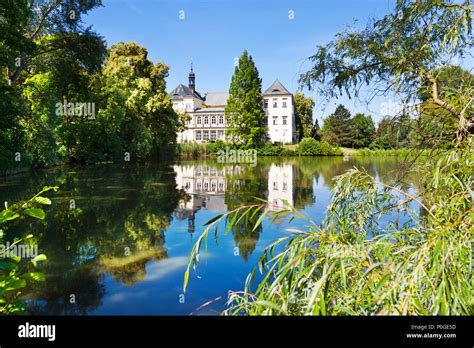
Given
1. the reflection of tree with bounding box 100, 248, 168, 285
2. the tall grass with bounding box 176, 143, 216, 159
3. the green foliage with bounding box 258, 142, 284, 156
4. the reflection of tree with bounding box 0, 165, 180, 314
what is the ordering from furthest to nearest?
the green foliage with bounding box 258, 142, 284, 156 → the tall grass with bounding box 176, 143, 216, 159 → the reflection of tree with bounding box 100, 248, 168, 285 → the reflection of tree with bounding box 0, 165, 180, 314

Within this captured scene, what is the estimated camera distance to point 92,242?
15.1 feet

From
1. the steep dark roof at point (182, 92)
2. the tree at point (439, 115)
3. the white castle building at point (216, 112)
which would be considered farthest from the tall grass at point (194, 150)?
the tree at point (439, 115)

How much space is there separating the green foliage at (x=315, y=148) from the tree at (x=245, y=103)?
4.90 metres

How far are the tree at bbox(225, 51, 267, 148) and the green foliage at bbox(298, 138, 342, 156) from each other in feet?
16.1

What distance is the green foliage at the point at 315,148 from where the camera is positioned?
3148 cm

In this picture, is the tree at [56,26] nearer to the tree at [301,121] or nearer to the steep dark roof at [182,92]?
the steep dark roof at [182,92]

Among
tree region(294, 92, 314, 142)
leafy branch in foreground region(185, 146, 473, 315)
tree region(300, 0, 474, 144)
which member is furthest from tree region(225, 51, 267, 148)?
leafy branch in foreground region(185, 146, 473, 315)

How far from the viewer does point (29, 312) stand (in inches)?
99.8

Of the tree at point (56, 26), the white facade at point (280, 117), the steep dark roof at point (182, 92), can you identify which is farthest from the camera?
the steep dark roof at point (182, 92)

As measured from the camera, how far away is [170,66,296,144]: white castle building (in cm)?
3475

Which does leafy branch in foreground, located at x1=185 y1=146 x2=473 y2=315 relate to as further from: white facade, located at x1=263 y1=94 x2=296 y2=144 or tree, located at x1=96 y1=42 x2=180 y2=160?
white facade, located at x1=263 y1=94 x2=296 y2=144
